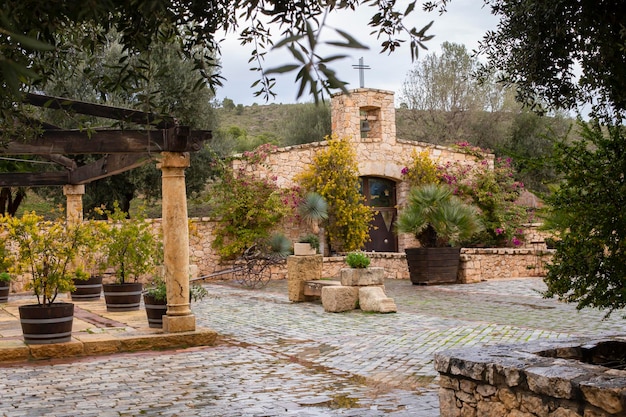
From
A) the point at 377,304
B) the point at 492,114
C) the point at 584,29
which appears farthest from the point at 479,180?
the point at 584,29

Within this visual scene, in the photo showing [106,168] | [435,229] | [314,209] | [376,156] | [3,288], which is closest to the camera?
[106,168]

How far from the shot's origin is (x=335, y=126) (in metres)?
22.3

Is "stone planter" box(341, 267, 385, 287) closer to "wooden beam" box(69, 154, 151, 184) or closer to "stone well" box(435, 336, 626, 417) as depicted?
"wooden beam" box(69, 154, 151, 184)

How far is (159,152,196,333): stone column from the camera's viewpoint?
9000 millimetres

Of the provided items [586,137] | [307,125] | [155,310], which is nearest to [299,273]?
[155,310]

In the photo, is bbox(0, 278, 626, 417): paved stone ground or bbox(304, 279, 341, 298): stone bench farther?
bbox(304, 279, 341, 298): stone bench

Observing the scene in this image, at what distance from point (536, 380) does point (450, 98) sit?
27758 mm

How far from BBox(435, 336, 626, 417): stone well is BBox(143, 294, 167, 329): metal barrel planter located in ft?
17.2

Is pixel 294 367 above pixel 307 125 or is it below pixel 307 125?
below

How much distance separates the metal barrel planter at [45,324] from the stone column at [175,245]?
1221 mm

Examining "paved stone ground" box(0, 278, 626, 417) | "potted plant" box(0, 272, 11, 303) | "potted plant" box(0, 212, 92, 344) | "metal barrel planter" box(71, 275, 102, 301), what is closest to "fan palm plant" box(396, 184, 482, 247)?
"paved stone ground" box(0, 278, 626, 417)

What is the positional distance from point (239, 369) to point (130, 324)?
3.38 metres

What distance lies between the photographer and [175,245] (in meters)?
9.02

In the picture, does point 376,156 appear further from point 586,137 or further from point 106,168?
point 586,137
